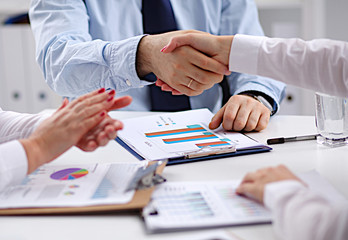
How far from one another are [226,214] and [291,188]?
98 mm

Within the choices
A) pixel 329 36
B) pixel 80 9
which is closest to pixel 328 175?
pixel 80 9

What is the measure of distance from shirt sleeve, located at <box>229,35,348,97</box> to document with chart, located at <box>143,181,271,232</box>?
0.25m

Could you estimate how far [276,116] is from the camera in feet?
4.02

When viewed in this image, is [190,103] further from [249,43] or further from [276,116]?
[249,43]

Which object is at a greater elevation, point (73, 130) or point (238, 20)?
point (238, 20)

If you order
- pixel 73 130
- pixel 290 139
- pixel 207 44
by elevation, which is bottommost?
pixel 290 139

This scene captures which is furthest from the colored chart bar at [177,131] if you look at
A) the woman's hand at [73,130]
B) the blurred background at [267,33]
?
the blurred background at [267,33]

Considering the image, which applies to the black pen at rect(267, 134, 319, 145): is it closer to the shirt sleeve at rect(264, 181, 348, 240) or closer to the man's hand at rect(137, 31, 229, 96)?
the man's hand at rect(137, 31, 229, 96)

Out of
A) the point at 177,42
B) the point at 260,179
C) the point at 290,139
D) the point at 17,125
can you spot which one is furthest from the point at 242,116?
the point at 17,125

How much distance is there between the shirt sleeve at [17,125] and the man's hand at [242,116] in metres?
0.41

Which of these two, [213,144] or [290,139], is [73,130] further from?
[290,139]

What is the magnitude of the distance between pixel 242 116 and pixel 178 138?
179 millimetres

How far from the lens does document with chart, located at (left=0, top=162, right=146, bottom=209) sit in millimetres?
652

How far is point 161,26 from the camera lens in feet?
4.54
